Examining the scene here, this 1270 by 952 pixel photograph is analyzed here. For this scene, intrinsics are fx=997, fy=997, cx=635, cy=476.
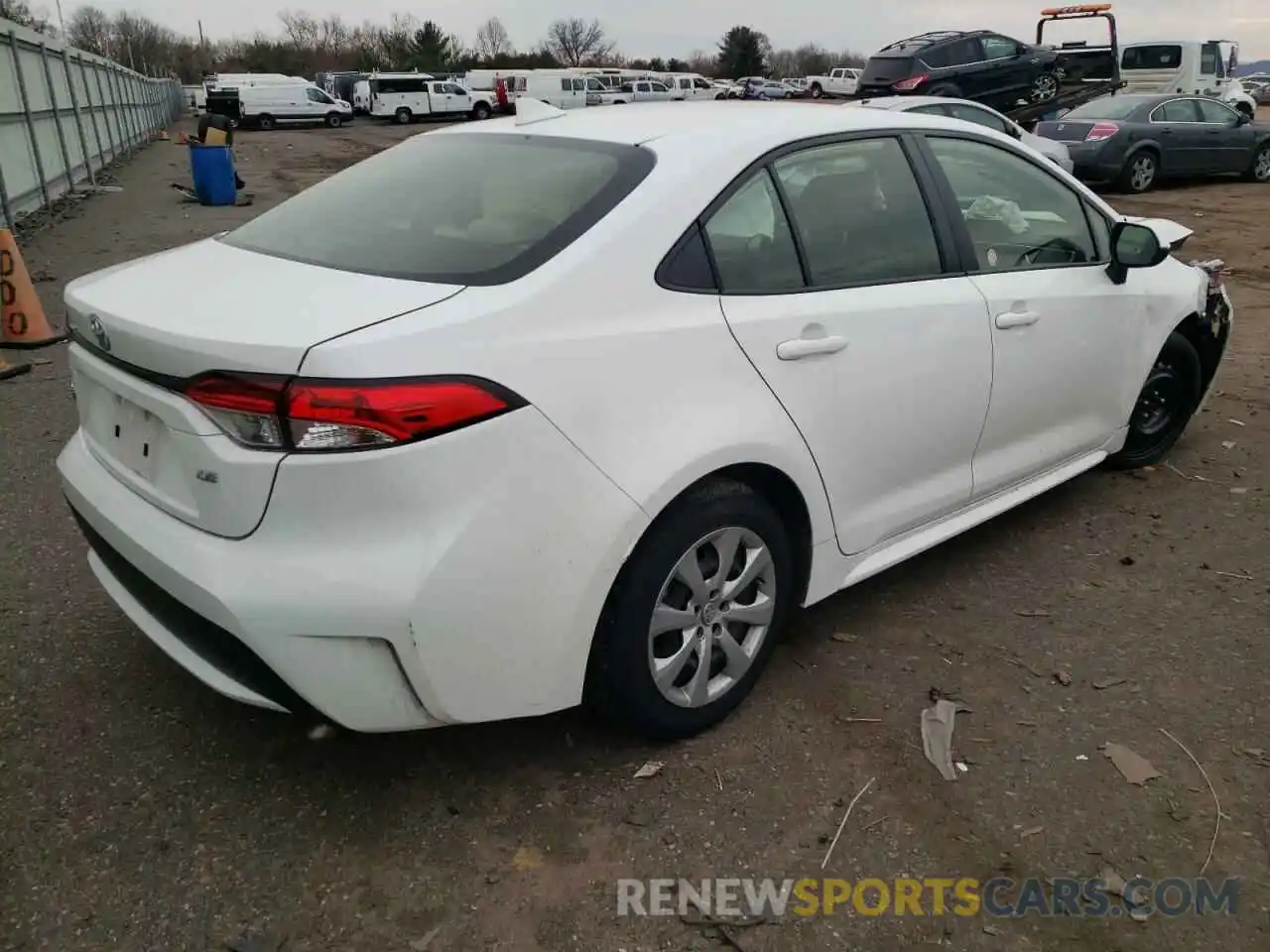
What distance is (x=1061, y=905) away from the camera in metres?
2.27

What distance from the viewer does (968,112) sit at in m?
11.6

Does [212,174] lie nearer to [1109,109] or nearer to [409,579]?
[1109,109]

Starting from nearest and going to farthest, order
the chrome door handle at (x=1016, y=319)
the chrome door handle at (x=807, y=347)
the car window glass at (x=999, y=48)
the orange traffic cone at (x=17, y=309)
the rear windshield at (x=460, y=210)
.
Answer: the rear windshield at (x=460, y=210) < the chrome door handle at (x=807, y=347) < the chrome door handle at (x=1016, y=319) < the orange traffic cone at (x=17, y=309) < the car window glass at (x=999, y=48)

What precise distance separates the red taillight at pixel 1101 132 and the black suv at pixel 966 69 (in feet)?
14.3

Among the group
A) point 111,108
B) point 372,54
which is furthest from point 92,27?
point 111,108

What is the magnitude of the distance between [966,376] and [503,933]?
2.18 metres

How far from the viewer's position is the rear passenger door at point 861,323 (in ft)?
8.84

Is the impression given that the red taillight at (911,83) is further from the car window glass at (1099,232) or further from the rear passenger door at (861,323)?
the rear passenger door at (861,323)

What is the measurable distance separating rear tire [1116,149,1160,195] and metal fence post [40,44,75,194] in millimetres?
15861

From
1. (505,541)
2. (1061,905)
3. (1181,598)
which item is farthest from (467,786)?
(1181,598)

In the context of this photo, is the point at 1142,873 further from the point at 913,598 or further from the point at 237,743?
the point at 237,743

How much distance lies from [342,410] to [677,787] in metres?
1.32

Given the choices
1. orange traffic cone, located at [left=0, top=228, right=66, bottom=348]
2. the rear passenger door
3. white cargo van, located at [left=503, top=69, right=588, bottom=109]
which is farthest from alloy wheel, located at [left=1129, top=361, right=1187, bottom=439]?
white cargo van, located at [left=503, top=69, right=588, bottom=109]

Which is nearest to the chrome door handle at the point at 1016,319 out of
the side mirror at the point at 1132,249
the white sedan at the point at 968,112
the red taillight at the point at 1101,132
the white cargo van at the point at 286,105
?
the side mirror at the point at 1132,249
